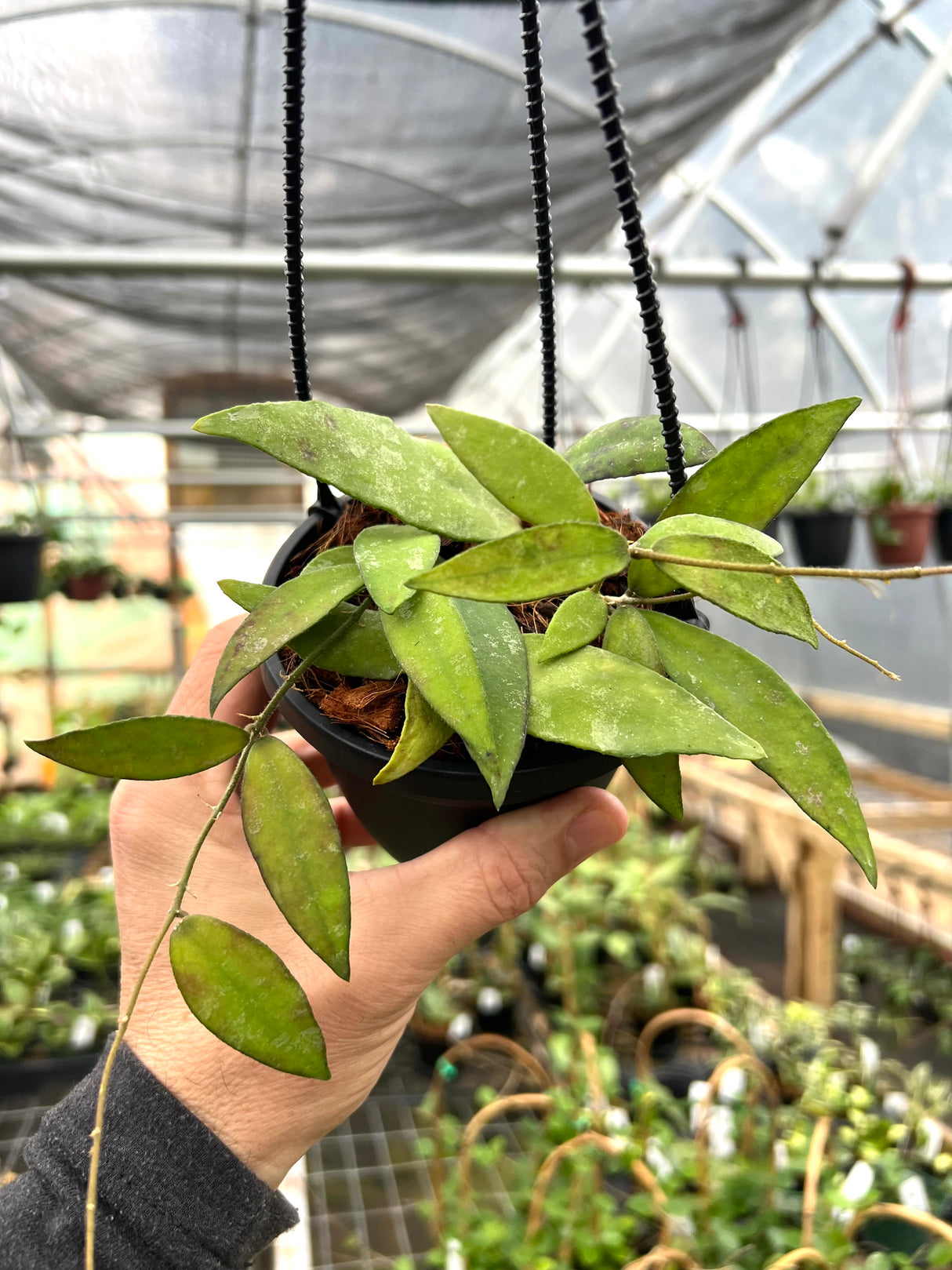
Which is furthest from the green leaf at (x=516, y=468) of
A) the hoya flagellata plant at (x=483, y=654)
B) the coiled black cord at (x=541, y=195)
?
the coiled black cord at (x=541, y=195)

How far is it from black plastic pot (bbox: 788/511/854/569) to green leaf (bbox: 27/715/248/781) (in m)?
2.22

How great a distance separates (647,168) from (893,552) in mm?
1135

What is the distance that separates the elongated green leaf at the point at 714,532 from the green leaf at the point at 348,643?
0.43 feet

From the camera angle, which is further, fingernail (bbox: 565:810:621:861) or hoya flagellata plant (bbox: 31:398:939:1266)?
fingernail (bbox: 565:810:621:861)

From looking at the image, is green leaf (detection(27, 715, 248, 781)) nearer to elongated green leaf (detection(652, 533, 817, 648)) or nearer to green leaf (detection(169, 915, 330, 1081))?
green leaf (detection(169, 915, 330, 1081))

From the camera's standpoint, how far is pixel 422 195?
6.63ft

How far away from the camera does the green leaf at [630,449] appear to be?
0.44 m

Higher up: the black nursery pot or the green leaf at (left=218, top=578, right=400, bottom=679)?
the green leaf at (left=218, top=578, right=400, bottom=679)

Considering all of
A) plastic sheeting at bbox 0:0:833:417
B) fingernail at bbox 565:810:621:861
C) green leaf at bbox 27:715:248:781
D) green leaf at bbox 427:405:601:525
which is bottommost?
fingernail at bbox 565:810:621:861

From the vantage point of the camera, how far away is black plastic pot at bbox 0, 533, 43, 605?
2123 millimetres

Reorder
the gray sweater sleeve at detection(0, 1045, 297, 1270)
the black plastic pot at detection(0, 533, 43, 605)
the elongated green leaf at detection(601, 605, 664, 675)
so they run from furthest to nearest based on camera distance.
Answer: the black plastic pot at detection(0, 533, 43, 605), the gray sweater sleeve at detection(0, 1045, 297, 1270), the elongated green leaf at detection(601, 605, 664, 675)

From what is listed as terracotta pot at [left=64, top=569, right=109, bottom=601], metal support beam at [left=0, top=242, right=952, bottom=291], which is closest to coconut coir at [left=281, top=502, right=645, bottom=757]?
metal support beam at [left=0, top=242, right=952, bottom=291]

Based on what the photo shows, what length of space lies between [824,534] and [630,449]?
2056 millimetres

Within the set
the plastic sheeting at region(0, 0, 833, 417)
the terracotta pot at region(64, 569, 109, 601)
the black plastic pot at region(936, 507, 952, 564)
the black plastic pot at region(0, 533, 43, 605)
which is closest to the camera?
the plastic sheeting at region(0, 0, 833, 417)
